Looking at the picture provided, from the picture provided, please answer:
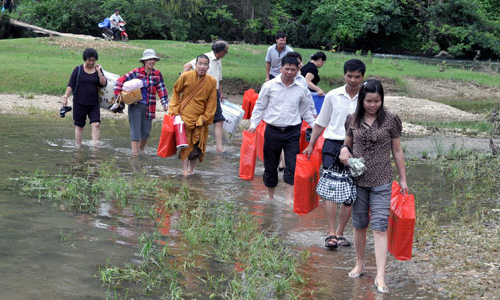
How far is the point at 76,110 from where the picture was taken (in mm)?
11117

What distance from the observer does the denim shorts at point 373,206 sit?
5562 millimetres

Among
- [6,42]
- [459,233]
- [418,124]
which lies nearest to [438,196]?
[459,233]

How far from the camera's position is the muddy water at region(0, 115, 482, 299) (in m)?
5.27

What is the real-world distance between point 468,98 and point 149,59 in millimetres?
19525

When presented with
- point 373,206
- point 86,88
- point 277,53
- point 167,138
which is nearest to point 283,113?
point 167,138

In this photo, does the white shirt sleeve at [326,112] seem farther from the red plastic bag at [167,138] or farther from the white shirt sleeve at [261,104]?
the red plastic bag at [167,138]

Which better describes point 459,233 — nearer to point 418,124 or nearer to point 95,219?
point 95,219

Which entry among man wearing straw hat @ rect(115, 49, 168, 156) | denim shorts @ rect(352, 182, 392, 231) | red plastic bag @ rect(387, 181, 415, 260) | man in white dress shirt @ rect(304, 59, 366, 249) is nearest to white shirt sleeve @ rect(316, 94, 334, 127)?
man in white dress shirt @ rect(304, 59, 366, 249)

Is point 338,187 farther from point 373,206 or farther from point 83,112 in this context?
point 83,112

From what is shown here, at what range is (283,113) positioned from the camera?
7852 mm

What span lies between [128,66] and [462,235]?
16.3 meters

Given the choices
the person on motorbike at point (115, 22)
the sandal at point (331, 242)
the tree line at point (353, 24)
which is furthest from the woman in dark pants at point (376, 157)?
the tree line at point (353, 24)

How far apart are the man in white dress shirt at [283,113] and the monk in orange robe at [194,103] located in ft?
4.99

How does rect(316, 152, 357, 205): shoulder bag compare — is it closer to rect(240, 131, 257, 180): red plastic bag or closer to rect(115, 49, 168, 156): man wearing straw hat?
rect(240, 131, 257, 180): red plastic bag
